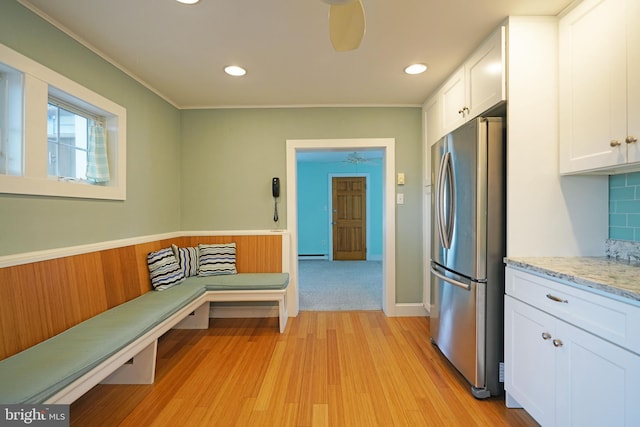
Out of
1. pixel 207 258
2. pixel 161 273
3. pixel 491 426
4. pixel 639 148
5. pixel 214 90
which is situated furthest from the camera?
pixel 207 258

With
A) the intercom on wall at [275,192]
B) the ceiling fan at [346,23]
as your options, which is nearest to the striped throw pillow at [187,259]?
the intercom on wall at [275,192]

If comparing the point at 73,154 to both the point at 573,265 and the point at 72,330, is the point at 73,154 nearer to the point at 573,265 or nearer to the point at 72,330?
the point at 72,330

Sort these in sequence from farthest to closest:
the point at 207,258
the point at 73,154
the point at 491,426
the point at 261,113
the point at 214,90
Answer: the point at 261,113, the point at 207,258, the point at 214,90, the point at 73,154, the point at 491,426

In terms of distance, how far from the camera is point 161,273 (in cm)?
249

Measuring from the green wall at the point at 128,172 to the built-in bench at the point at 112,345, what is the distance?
272 millimetres

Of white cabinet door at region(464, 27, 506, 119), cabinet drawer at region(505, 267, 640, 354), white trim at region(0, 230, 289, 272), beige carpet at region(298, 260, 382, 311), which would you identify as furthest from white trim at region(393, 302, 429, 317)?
white cabinet door at region(464, 27, 506, 119)

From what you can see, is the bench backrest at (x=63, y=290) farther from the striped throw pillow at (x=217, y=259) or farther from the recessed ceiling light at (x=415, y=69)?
the recessed ceiling light at (x=415, y=69)

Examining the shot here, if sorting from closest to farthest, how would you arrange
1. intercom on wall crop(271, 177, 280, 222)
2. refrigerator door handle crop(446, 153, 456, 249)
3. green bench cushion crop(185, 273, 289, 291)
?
1. refrigerator door handle crop(446, 153, 456, 249)
2. green bench cushion crop(185, 273, 289, 291)
3. intercom on wall crop(271, 177, 280, 222)

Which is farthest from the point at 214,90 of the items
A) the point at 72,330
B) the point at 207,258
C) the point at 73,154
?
the point at 72,330

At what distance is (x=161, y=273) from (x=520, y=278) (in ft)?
8.57

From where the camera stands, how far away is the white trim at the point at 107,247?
149 cm

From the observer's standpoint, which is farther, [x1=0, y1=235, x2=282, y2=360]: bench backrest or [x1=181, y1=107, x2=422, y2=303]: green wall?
[x1=181, y1=107, x2=422, y2=303]: green wall

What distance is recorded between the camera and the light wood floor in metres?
1.63

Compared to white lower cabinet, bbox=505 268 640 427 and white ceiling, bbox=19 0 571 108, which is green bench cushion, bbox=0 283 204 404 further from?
white lower cabinet, bbox=505 268 640 427
